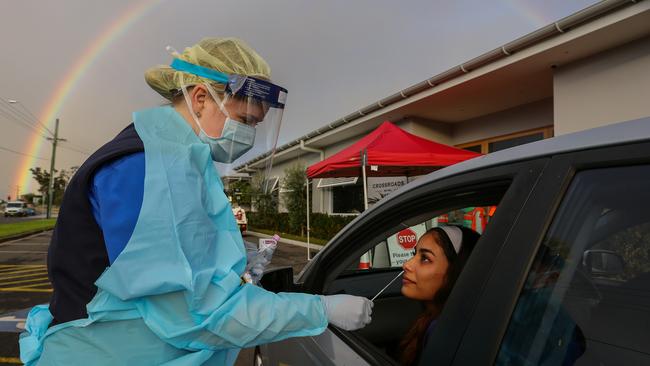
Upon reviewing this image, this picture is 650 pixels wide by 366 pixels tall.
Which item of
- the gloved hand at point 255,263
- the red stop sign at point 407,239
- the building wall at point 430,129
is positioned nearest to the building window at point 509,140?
the building wall at point 430,129

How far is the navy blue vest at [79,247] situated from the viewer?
1.05 m

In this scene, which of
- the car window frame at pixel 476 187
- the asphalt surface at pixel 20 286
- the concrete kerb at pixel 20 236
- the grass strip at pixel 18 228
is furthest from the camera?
the grass strip at pixel 18 228

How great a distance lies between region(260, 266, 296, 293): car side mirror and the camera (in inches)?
71.4

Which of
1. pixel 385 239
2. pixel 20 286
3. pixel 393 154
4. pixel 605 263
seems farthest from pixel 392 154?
pixel 20 286

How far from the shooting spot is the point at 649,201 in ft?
2.45

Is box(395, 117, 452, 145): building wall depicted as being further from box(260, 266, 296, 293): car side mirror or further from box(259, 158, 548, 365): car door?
box(260, 266, 296, 293): car side mirror

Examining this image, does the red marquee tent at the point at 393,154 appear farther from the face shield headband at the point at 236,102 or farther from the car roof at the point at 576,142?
the car roof at the point at 576,142

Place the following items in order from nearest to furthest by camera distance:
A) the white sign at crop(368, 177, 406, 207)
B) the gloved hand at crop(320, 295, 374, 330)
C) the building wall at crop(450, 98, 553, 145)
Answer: the gloved hand at crop(320, 295, 374, 330) → the white sign at crop(368, 177, 406, 207) → the building wall at crop(450, 98, 553, 145)

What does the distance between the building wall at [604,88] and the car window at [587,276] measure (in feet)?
Answer: 20.5

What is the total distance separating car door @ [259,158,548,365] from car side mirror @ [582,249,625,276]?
0.72 feet

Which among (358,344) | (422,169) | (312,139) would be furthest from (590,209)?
(312,139)

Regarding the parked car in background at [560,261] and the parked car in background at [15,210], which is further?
the parked car in background at [15,210]

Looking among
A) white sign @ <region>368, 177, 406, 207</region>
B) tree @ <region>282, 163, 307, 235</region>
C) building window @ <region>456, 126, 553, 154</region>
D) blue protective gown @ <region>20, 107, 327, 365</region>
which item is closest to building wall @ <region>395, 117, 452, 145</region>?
building window @ <region>456, 126, 553, 154</region>

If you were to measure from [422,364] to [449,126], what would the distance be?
1058cm
